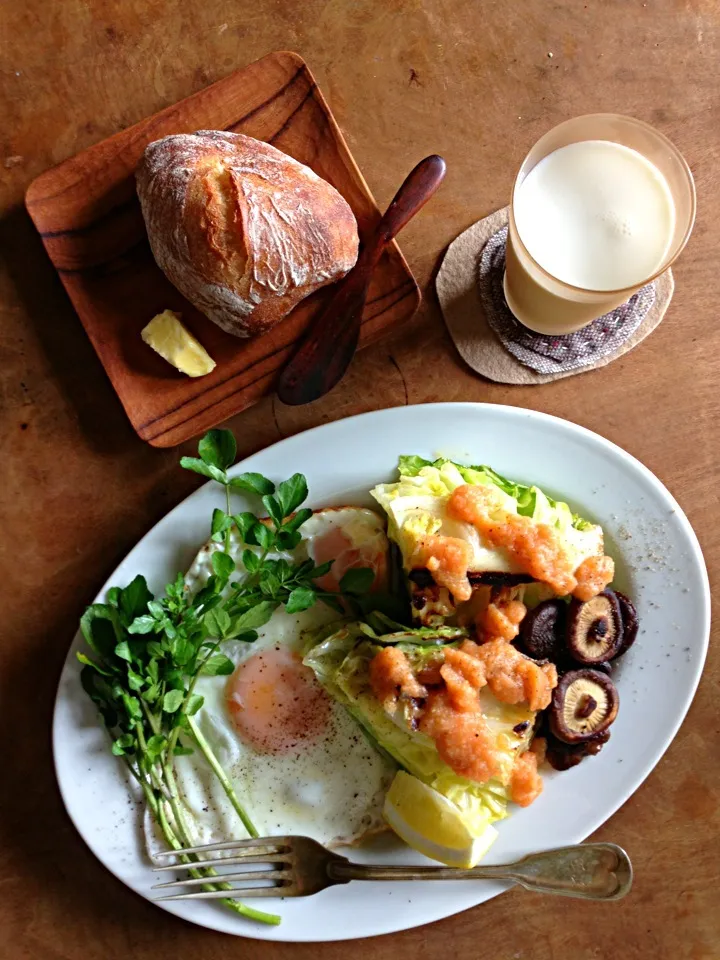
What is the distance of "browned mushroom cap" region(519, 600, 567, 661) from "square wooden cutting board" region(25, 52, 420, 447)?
0.84 metres

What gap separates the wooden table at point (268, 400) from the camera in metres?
2.10

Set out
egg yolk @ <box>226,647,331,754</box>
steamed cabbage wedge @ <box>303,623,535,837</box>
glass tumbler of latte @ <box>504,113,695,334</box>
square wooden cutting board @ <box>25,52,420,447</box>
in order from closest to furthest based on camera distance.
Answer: glass tumbler of latte @ <box>504,113,695,334</box> < steamed cabbage wedge @ <box>303,623,535,837</box> < square wooden cutting board @ <box>25,52,420,447</box> < egg yolk @ <box>226,647,331,754</box>

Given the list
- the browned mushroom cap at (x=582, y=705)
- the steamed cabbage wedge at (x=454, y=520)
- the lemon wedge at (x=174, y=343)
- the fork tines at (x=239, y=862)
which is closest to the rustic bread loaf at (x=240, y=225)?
the lemon wedge at (x=174, y=343)

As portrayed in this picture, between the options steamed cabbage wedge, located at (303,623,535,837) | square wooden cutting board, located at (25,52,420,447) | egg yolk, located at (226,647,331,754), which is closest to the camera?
steamed cabbage wedge, located at (303,623,535,837)

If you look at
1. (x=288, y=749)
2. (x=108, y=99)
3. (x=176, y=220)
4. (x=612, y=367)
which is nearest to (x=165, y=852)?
(x=288, y=749)

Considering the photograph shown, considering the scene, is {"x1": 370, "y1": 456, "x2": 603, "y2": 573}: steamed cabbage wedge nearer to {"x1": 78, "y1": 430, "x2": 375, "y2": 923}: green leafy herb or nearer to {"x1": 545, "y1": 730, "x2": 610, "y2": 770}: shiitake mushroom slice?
{"x1": 78, "y1": 430, "x2": 375, "y2": 923}: green leafy herb

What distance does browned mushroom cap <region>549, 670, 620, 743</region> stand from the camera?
1.96 meters

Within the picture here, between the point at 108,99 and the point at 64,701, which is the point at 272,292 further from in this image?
the point at 64,701

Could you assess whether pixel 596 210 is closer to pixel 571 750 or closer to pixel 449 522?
pixel 449 522

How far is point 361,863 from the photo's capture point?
2.10 m

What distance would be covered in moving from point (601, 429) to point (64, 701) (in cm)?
164

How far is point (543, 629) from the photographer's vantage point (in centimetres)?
196

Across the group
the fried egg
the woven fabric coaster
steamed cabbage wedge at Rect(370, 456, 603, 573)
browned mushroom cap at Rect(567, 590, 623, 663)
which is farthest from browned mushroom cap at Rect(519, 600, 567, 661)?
the woven fabric coaster

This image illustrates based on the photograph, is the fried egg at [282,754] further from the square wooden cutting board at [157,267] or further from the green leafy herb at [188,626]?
the square wooden cutting board at [157,267]
